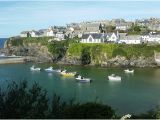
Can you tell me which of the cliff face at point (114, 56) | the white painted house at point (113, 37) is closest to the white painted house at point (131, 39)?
the white painted house at point (113, 37)

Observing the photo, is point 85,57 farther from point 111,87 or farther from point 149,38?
point 111,87

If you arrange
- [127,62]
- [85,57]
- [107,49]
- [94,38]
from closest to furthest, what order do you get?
1. [127,62]
2. [107,49]
3. [85,57]
4. [94,38]

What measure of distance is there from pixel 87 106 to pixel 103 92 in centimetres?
1408

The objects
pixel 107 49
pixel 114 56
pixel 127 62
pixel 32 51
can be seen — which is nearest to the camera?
pixel 127 62

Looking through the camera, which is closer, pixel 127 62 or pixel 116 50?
pixel 127 62

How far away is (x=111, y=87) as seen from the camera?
26516 millimetres

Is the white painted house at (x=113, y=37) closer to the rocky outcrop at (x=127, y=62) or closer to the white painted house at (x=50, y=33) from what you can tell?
the rocky outcrop at (x=127, y=62)

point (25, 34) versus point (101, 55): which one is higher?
point (25, 34)

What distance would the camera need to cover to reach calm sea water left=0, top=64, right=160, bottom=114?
67.4 ft

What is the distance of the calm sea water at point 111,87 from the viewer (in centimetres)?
2053

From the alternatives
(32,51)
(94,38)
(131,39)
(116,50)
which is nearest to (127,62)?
(116,50)

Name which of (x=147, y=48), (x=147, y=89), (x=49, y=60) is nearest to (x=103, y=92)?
(x=147, y=89)

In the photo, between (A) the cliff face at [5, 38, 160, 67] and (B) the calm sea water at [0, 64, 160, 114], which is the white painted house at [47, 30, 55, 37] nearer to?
(A) the cliff face at [5, 38, 160, 67]

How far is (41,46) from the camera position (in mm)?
50188
